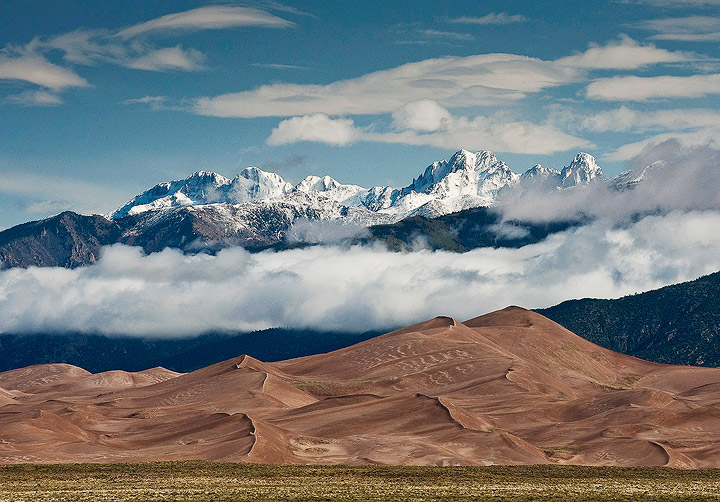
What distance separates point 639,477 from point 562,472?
10.2m

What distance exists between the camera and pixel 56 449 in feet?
584

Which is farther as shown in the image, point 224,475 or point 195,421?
point 195,421

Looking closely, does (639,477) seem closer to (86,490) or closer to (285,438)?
(86,490)

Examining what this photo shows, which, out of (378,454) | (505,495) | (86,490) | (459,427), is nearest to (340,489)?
(505,495)

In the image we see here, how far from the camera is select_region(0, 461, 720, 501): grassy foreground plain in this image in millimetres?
89000

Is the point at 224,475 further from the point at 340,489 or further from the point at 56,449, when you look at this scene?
the point at 56,449

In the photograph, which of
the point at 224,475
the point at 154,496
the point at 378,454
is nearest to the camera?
the point at 154,496

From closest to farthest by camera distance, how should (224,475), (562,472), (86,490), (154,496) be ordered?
(154,496) < (86,490) < (224,475) < (562,472)

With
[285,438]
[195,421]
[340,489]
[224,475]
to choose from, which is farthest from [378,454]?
[340,489]

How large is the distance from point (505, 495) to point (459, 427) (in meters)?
94.6

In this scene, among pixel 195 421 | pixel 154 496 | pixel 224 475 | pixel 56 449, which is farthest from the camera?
pixel 195 421

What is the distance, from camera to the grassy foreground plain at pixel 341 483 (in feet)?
292

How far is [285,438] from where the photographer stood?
17400 centimetres

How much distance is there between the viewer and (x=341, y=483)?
103 metres
